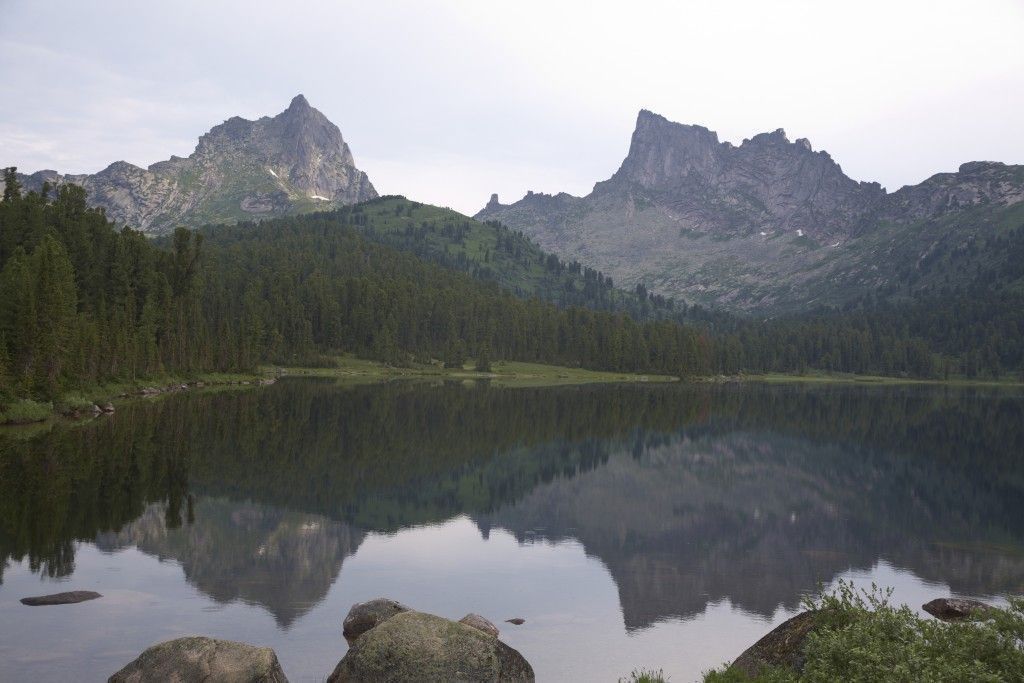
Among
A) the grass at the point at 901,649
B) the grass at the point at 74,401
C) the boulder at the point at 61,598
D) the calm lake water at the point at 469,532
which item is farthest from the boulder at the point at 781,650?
the grass at the point at 74,401

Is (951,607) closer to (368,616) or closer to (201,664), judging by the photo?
(368,616)

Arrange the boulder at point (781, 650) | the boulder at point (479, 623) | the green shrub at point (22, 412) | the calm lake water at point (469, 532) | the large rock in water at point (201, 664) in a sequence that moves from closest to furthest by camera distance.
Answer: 1. the large rock in water at point (201, 664)
2. the boulder at point (781, 650)
3. the boulder at point (479, 623)
4. the calm lake water at point (469, 532)
5. the green shrub at point (22, 412)

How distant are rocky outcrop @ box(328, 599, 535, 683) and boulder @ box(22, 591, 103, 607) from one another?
40.3 ft

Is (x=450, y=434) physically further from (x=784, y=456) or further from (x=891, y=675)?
(x=891, y=675)

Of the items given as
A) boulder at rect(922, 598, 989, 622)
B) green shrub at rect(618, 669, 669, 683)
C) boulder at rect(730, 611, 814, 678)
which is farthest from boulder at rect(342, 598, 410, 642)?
boulder at rect(922, 598, 989, 622)

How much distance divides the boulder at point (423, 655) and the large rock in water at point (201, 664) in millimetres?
2174

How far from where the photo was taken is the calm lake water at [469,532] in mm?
25141

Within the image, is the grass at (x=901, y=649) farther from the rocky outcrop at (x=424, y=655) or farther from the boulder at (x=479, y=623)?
the boulder at (x=479, y=623)

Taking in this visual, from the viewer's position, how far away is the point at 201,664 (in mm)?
17500

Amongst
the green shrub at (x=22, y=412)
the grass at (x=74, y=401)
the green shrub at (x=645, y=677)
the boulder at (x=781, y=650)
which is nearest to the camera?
the boulder at (x=781, y=650)

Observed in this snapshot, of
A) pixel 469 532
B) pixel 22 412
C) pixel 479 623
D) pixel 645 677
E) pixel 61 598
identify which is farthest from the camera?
pixel 22 412

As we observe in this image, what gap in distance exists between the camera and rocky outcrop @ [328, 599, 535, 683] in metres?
17.9

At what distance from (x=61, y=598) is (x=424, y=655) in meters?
15.5

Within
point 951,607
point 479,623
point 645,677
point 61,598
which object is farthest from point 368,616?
point 951,607
